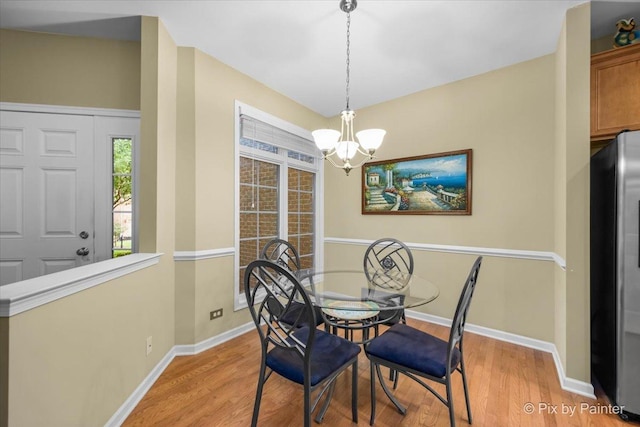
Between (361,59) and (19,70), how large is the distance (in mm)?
2960

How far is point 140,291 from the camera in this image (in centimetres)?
191

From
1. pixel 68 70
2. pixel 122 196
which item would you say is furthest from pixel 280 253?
pixel 68 70

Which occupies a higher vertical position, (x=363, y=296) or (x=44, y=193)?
(x=44, y=193)

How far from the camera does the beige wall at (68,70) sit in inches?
88.3

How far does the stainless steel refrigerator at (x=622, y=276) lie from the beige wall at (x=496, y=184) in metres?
0.74

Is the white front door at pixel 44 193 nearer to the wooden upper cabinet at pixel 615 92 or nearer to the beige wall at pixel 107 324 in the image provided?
the beige wall at pixel 107 324

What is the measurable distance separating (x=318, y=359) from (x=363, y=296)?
1.77ft

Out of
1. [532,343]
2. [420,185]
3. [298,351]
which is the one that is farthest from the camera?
[420,185]

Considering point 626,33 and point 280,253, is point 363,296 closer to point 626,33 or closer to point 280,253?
point 280,253

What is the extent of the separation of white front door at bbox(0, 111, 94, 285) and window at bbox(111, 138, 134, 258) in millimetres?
170

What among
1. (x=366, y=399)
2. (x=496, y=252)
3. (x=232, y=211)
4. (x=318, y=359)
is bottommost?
(x=366, y=399)

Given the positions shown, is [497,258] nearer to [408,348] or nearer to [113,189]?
[408,348]

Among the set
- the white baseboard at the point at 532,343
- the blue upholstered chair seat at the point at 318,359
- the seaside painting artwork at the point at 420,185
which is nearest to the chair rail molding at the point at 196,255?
the blue upholstered chair seat at the point at 318,359

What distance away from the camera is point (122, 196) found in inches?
95.7
